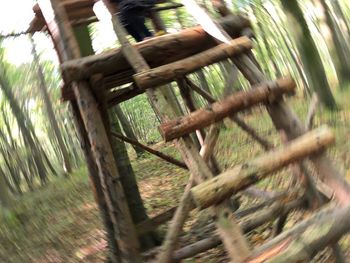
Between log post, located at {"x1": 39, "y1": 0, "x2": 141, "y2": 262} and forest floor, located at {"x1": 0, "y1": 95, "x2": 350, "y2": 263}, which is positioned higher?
log post, located at {"x1": 39, "y1": 0, "x2": 141, "y2": 262}

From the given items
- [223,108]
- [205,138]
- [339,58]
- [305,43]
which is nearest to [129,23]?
[205,138]

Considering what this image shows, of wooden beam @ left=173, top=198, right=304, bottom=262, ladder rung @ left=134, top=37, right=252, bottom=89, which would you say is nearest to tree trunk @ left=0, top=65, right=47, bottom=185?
wooden beam @ left=173, top=198, right=304, bottom=262

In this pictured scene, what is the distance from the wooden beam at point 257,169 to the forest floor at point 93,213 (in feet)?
5.86

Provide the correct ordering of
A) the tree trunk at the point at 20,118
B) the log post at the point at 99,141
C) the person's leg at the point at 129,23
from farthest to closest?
the tree trunk at the point at 20,118 → the person's leg at the point at 129,23 → the log post at the point at 99,141

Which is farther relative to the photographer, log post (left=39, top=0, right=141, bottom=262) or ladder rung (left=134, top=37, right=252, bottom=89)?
log post (left=39, top=0, right=141, bottom=262)

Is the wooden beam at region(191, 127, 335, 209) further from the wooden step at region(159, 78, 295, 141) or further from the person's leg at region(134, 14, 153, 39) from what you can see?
the person's leg at region(134, 14, 153, 39)

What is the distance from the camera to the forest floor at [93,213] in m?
6.67

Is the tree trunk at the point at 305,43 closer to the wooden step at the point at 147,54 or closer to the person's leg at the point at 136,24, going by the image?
the person's leg at the point at 136,24

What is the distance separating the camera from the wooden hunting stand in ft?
9.16

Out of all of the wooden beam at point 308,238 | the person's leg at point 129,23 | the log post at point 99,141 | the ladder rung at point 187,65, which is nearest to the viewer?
the wooden beam at point 308,238

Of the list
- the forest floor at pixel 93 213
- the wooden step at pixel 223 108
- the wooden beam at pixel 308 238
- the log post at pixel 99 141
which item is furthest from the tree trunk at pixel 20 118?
the wooden beam at pixel 308 238

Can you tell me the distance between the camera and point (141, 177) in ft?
44.3

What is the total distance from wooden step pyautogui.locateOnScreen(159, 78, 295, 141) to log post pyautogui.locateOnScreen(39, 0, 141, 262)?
1.22 metres

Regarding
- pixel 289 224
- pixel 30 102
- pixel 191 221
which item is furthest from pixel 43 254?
pixel 30 102
